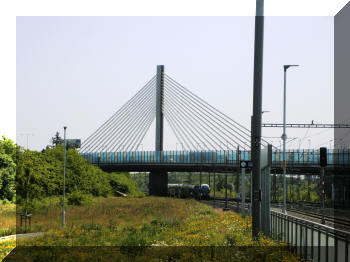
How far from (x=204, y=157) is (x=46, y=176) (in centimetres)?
2623

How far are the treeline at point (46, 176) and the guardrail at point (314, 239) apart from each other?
38057 millimetres

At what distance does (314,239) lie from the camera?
14641 mm

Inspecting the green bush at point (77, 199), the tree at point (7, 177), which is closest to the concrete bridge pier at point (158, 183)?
the tree at point (7, 177)

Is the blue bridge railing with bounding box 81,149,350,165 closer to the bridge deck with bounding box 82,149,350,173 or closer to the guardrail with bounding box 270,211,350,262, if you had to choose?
the bridge deck with bounding box 82,149,350,173

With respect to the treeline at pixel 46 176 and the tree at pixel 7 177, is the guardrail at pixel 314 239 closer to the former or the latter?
the treeline at pixel 46 176

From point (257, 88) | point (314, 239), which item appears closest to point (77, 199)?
point (257, 88)

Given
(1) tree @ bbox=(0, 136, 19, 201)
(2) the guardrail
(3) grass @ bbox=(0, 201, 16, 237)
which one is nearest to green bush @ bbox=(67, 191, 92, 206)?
(1) tree @ bbox=(0, 136, 19, 201)

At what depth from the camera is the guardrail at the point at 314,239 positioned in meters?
12.3

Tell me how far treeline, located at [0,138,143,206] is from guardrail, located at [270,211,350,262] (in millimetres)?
38057

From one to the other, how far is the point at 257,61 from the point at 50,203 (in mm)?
45887

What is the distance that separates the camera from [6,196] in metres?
70.4

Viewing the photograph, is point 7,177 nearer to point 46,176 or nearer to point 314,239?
point 46,176

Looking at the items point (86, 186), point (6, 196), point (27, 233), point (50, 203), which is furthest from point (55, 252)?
point (6, 196)

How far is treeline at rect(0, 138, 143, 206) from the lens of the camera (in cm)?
5528
